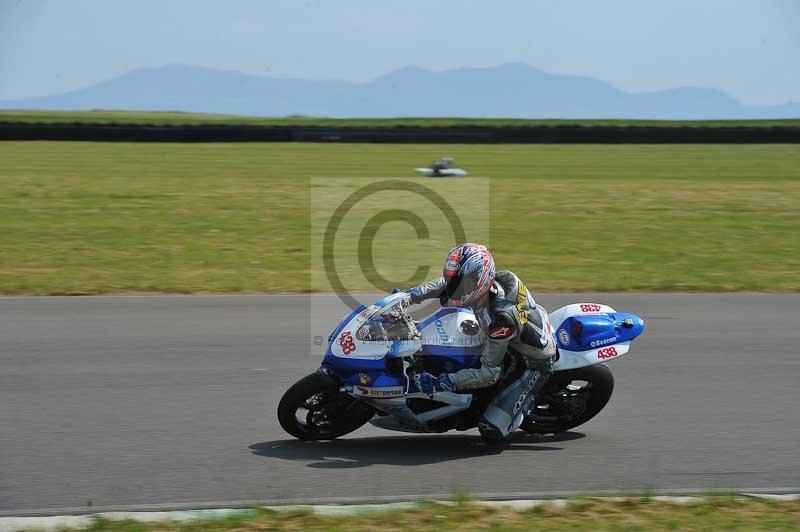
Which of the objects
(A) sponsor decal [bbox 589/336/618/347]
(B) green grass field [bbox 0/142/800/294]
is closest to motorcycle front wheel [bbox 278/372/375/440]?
(A) sponsor decal [bbox 589/336/618/347]

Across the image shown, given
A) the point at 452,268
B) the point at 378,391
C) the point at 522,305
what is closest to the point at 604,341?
the point at 522,305

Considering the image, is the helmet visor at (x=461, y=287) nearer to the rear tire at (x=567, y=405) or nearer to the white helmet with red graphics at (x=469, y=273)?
the white helmet with red graphics at (x=469, y=273)

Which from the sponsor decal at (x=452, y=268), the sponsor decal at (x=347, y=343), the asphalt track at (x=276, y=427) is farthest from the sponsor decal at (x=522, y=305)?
the sponsor decal at (x=347, y=343)

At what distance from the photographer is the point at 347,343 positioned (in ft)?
21.2

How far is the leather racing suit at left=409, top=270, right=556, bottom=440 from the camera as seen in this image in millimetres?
6480

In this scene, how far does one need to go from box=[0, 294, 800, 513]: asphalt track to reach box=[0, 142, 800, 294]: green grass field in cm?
319

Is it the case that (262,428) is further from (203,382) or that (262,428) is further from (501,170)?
(501,170)

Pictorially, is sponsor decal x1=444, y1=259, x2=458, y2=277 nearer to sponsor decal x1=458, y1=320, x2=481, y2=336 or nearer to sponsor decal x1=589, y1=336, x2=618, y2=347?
sponsor decal x1=458, y1=320, x2=481, y2=336

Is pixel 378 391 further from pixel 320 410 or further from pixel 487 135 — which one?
pixel 487 135

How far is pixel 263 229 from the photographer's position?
18594 mm

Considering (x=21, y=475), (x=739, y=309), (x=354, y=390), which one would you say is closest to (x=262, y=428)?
(x=354, y=390)

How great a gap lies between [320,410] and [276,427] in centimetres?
60

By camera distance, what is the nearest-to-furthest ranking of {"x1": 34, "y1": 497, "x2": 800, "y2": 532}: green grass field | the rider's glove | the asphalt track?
1. {"x1": 34, "y1": 497, "x2": 800, "y2": 532}: green grass field
2. the asphalt track
3. the rider's glove

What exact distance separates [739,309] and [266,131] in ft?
96.7
